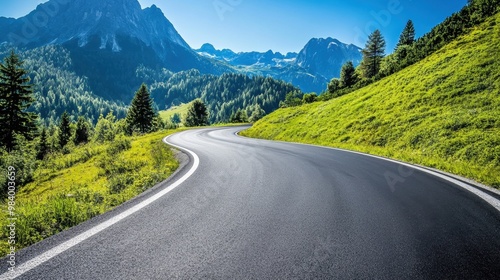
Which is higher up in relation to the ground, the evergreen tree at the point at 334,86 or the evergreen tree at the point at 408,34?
the evergreen tree at the point at 408,34

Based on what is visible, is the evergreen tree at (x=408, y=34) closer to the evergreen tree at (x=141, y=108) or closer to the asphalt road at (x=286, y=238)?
the evergreen tree at (x=141, y=108)

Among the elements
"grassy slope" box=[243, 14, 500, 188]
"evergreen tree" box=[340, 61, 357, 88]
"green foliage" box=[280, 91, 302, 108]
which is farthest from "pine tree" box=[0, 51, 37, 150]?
"evergreen tree" box=[340, 61, 357, 88]

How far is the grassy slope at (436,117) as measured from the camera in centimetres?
970

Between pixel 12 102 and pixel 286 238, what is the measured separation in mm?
32895

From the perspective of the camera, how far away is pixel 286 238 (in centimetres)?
286

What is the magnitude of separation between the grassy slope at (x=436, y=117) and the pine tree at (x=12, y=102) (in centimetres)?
2464

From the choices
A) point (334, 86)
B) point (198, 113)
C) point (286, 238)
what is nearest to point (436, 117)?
point (286, 238)

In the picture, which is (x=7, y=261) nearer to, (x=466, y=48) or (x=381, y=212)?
(x=381, y=212)

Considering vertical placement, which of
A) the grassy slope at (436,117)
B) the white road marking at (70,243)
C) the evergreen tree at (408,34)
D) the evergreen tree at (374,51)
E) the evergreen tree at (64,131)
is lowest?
the evergreen tree at (64,131)

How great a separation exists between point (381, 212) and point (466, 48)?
81.0 ft

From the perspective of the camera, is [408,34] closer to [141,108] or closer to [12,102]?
[141,108]

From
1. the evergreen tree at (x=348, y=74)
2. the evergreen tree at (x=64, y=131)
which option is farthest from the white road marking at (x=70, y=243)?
the evergreen tree at (x=64, y=131)

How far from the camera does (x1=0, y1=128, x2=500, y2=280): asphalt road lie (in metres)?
2.22

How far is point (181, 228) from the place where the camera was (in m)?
3.10
